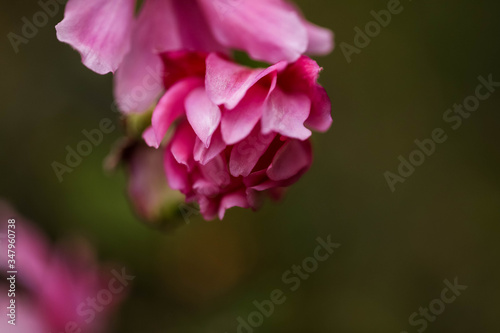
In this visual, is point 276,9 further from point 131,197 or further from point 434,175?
point 434,175

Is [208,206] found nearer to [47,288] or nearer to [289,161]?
[289,161]

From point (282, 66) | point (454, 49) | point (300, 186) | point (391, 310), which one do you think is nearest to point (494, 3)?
point (454, 49)

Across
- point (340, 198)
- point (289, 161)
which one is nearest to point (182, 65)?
point (289, 161)

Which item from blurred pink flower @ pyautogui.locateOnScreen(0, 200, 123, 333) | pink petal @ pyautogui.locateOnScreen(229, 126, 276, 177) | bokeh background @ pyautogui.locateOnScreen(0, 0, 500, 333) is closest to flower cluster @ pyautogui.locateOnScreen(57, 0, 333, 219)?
pink petal @ pyautogui.locateOnScreen(229, 126, 276, 177)

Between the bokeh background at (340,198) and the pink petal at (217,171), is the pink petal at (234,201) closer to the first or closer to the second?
the pink petal at (217,171)

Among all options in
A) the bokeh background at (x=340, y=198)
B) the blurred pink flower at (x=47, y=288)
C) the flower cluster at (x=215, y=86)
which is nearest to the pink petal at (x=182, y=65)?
the flower cluster at (x=215, y=86)

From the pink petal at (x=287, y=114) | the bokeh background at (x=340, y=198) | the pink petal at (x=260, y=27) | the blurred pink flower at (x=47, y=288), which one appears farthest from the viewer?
the bokeh background at (x=340, y=198)
